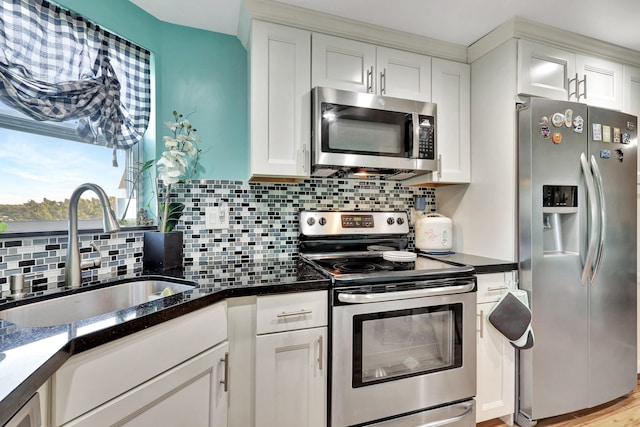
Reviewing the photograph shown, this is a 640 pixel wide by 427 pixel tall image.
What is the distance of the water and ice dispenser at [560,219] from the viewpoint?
169 centimetres

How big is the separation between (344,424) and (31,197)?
1.63 metres

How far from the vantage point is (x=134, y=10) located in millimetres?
1624

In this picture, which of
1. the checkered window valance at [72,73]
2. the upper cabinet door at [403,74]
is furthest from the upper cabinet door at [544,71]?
the checkered window valance at [72,73]

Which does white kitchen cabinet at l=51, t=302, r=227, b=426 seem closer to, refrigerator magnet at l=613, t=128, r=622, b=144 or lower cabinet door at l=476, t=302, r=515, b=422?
lower cabinet door at l=476, t=302, r=515, b=422

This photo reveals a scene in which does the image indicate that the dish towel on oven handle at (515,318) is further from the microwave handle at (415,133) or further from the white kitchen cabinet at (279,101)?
the white kitchen cabinet at (279,101)

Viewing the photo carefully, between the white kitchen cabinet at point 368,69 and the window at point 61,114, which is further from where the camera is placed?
the white kitchen cabinet at point 368,69

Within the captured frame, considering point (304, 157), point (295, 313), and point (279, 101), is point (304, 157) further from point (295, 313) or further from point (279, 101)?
point (295, 313)

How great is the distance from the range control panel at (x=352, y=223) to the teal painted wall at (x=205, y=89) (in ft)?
1.62

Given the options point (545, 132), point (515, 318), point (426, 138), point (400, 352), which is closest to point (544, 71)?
point (545, 132)

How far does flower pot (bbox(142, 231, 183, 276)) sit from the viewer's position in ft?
5.09

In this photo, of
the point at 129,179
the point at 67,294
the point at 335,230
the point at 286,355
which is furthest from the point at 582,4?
the point at 67,294

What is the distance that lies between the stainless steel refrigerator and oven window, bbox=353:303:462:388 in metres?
0.51

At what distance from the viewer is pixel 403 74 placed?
6.12 feet

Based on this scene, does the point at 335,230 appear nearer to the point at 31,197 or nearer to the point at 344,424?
the point at 344,424
